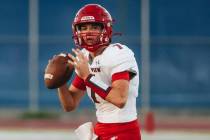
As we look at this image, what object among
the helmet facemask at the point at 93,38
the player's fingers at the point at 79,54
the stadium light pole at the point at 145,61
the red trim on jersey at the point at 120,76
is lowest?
the stadium light pole at the point at 145,61

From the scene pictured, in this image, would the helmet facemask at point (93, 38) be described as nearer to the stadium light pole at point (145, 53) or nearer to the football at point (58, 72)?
the football at point (58, 72)

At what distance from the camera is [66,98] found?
18.7 ft

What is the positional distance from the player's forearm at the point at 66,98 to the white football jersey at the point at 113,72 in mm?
231

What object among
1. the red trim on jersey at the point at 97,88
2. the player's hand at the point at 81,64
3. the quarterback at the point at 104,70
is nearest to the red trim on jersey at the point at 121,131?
the quarterback at the point at 104,70

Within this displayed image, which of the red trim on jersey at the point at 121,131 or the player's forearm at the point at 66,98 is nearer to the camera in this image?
the red trim on jersey at the point at 121,131

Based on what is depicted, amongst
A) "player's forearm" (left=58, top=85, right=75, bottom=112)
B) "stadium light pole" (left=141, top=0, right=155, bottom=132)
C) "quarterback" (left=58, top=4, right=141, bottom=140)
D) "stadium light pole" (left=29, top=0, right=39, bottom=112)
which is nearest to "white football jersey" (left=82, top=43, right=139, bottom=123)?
"quarterback" (left=58, top=4, right=141, bottom=140)

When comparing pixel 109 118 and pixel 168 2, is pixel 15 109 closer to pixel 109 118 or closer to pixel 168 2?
pixel 168 2

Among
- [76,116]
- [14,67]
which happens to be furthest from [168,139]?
[14,67]

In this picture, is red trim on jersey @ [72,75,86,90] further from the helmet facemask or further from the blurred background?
the blurred background

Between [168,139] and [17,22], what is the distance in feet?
21.1

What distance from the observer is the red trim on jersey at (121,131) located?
17.7 feet

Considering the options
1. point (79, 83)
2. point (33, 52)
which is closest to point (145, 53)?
point (33, 52)

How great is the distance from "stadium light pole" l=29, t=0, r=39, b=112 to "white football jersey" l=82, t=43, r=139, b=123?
42.5 ft

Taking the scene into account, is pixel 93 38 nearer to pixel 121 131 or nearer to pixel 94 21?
pixel 94 21
